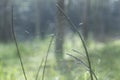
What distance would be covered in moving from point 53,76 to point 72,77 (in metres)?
0.11

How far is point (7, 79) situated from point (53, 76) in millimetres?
289

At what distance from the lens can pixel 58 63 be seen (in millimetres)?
2234

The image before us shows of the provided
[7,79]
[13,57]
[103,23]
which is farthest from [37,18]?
[7,79]

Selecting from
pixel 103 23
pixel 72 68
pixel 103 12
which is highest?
pixel 72 68

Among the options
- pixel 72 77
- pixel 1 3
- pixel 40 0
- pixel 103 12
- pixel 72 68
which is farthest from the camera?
pixel 40 0

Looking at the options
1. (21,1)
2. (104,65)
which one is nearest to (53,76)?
(104,65)

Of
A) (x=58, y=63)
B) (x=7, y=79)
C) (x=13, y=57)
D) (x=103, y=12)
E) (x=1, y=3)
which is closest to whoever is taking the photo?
(x=7, y=79)

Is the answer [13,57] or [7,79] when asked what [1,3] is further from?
[7,79]

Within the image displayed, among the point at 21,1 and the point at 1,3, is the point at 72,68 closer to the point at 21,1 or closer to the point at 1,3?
the point at 21,1

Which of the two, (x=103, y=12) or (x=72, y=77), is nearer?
(x=72, y=77)

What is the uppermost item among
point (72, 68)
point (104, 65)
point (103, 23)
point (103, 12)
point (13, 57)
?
point (72, 68)

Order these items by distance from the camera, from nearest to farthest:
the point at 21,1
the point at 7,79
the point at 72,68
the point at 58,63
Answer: the point at 7,79 → the point at 72,68 → the point at 58,63 → the point at 21,1

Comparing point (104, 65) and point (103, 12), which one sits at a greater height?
point (104, 65)

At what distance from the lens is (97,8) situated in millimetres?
8125
